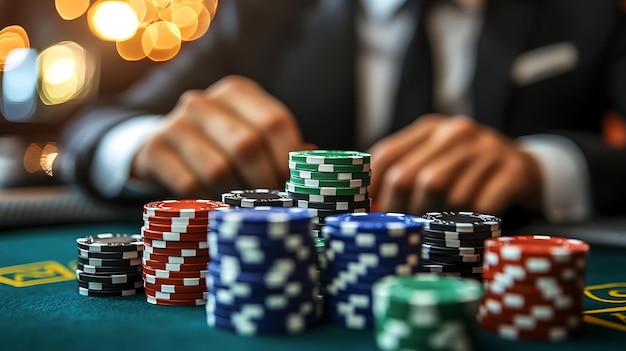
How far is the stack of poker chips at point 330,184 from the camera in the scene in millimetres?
1587

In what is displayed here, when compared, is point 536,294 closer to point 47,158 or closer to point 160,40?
point 47,158

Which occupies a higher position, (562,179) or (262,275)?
(562,179)

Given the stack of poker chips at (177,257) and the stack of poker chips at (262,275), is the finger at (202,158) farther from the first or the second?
the stack of poker chips at (262,275)

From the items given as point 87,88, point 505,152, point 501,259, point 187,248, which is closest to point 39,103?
point 87,88

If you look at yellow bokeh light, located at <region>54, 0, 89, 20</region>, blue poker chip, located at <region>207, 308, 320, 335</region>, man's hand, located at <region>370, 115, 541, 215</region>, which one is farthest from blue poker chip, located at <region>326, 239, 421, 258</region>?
yellow bokeh light, located at <region>54, 0, 89, 20</region>

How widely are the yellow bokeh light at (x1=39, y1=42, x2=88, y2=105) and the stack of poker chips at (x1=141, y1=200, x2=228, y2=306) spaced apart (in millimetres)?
5476

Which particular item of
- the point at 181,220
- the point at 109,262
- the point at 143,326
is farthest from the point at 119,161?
the point at 143,326

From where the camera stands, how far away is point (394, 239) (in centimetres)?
132

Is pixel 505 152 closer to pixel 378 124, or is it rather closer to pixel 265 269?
pixel 378 124

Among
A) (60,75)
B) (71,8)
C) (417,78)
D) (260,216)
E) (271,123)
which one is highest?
(71,8)

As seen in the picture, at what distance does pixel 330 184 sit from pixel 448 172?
1039mm

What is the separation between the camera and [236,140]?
2600 millimetres

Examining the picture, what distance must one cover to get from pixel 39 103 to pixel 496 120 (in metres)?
4.42

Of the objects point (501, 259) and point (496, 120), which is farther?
point (496, 120)
